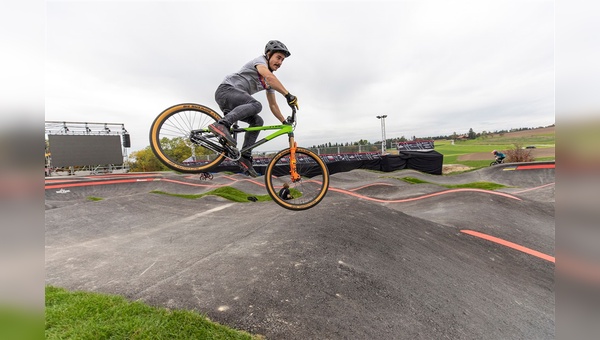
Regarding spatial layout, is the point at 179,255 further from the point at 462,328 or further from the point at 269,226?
the point at 462,328

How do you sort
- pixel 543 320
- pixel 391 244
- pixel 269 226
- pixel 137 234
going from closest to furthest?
pixel 543 320, pixel 391 244, pixel 269 226, pixel 137 234

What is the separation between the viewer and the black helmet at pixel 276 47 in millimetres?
3684

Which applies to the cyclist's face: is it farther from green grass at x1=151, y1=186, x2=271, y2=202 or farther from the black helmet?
green grass at x1=151, y1=186, x2=271, y2=202

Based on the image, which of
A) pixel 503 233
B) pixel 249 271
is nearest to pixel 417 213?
pixel 503 233

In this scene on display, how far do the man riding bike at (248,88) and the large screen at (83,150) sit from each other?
10126 mm

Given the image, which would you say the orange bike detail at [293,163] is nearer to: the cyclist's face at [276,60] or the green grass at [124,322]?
the cyclist's face at [276,60]

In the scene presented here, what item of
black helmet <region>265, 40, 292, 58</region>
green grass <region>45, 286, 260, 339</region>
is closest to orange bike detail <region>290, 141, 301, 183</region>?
black helmet <region>265, 40, 292, 58</region>

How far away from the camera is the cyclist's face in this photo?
3.71 meters

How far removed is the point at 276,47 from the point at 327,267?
385 cm

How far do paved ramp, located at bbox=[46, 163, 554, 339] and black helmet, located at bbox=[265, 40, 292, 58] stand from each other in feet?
11.8

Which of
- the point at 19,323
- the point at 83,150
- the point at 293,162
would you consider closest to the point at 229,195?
the point at 83,150

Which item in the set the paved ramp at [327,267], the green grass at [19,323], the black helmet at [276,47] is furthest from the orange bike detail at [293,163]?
the green grass at [19,323]

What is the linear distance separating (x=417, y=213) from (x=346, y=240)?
8803 mm

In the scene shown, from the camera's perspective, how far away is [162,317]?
3.20 meters
